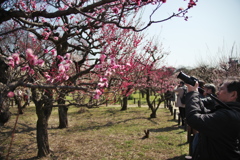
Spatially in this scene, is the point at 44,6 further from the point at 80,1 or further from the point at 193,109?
the point at 193,109

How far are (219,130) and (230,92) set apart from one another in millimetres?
426

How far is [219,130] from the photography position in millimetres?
1553

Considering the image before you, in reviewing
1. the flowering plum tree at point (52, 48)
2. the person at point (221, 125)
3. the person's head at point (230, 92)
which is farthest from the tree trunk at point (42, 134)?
the person's head at point (230, 92)

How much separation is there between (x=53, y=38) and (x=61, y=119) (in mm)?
4900

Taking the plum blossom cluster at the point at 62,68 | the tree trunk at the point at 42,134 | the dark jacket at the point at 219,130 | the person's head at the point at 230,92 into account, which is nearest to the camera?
the dark jacket at the point at 219,130

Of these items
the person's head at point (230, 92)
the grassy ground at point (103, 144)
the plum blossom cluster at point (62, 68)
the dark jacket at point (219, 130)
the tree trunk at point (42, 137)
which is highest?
the plum blossom cluster at point (62, 68)

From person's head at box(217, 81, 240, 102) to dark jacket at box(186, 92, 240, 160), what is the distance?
0.10m

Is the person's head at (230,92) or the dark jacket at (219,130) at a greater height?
the person's head at (230,92)

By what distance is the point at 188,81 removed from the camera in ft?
6.38

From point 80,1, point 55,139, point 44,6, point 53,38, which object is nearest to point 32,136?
point 55,139

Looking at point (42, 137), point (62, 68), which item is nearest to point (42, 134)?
point (42, 137)

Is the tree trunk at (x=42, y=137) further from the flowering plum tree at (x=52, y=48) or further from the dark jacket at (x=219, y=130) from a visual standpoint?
the dark jacket at (x=219, y=130)

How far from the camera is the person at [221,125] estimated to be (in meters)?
1.54

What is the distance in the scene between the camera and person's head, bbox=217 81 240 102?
1.69m
